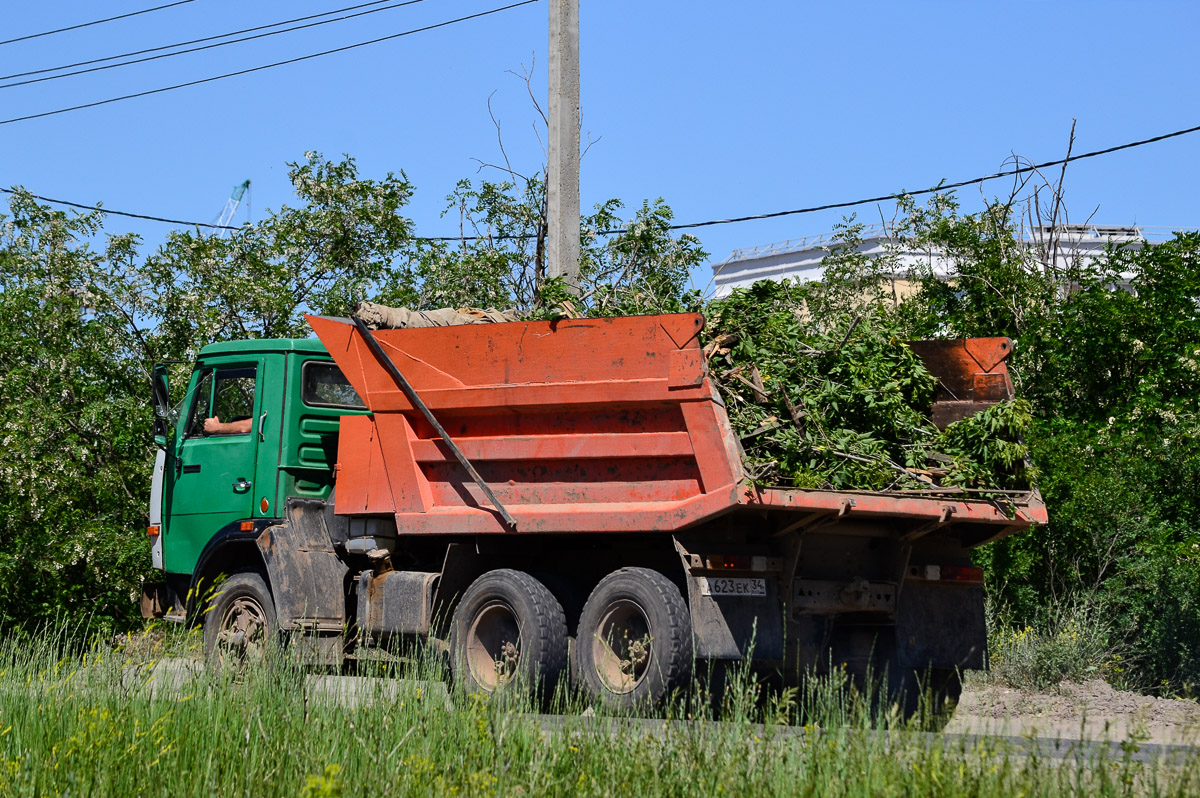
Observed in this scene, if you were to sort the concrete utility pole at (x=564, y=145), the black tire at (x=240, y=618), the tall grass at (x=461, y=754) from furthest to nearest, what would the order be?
the concrete utility pole at (x=564, y=145)
the black tire at (x=240, y=618)
the tall grass at (x=461, y=754)

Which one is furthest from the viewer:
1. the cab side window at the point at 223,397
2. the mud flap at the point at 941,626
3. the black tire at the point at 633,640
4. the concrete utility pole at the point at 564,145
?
the concrete utility pole at the point at 564,145

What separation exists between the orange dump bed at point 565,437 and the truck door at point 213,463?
101cm

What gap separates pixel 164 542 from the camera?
10.1 metres

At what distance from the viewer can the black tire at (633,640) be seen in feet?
23.2

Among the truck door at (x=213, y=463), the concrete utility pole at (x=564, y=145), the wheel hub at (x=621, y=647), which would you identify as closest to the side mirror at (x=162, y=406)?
the truck door at (x=213, y=463)

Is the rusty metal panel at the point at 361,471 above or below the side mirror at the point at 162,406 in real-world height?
below

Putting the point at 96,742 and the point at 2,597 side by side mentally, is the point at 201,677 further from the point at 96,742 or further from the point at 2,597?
the point at 2,597

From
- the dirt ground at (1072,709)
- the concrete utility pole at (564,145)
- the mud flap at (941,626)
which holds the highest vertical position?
the concrete utility pole at (564,145)

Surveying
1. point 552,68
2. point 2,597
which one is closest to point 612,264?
point 552,68

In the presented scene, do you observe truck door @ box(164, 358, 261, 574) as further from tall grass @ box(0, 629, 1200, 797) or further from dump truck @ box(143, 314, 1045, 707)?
tall grass @ box(0, 629, 1200, 797)

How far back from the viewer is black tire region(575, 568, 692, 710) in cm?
708

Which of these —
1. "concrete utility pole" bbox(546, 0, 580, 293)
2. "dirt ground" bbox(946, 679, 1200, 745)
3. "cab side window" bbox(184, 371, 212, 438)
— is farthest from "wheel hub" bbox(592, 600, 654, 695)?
"concrete utility pole" bbox(546, 0, 580, 293)

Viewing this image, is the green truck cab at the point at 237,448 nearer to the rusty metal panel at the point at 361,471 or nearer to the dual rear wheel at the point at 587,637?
the rusty metal panel at the point at 361,471

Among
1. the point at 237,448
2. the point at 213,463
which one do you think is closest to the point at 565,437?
the point at 237,448
